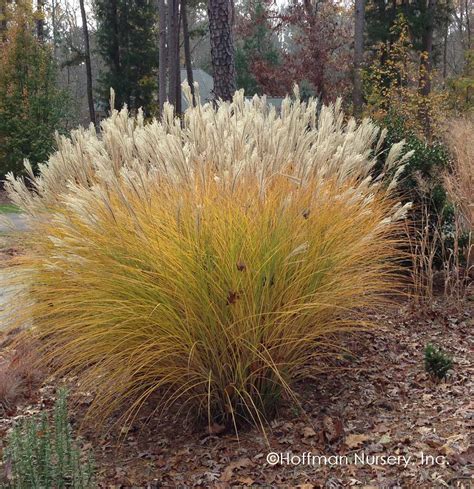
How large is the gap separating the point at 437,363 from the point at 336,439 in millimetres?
689

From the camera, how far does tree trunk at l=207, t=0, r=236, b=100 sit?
713 centimetres

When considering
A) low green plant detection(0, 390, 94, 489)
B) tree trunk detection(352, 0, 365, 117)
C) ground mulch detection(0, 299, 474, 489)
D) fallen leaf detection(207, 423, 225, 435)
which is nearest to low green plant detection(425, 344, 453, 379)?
ground mulch detection(0, 299, 474, 489)

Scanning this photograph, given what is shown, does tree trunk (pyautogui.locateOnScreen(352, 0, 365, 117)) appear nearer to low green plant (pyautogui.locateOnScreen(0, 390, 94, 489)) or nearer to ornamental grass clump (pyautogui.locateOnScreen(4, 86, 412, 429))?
ornamental grass clump (pyautogui.locateOnScreen(4, 86, 412, 429))

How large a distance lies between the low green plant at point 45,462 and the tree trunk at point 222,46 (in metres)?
5.71

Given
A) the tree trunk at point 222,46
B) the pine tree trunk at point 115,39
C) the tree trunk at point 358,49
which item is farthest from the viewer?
the pine tree trunk at point 115,39

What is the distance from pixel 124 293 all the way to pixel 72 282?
41 centimetres

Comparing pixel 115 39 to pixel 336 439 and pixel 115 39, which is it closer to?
pixel 115 39

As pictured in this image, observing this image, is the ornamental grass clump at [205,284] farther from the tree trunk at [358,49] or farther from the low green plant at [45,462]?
the tree trunk at [358,49]

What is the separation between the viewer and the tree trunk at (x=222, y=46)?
7.13 meters

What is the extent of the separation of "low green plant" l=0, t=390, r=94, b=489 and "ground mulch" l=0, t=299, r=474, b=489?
26 cm

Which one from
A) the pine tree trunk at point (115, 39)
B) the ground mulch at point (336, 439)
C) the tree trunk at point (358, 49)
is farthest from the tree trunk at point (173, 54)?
the ground mulch at point (336, 439)

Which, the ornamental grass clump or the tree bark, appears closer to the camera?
the ornamental grass clump

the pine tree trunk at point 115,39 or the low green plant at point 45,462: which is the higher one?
Result: the pine tree trunk at point 115,39

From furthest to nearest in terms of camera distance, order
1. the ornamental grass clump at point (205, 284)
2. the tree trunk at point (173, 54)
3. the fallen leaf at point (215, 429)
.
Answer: the tree trunk at point (173, 54)
the fallen leaf at point (215, 429)
the ornamental grass clump at point (205, 284)
